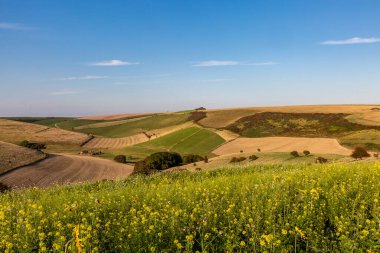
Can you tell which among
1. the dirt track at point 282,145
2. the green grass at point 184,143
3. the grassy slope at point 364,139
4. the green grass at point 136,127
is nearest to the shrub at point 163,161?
the dirt track at point 282,145

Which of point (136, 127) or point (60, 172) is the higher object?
point (136, 127)

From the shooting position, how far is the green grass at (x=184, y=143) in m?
88.8

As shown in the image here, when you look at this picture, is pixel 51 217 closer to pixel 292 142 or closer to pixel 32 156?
pixel 32 156

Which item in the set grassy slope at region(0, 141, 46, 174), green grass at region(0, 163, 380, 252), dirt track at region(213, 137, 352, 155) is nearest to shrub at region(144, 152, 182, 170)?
dirt track at region(213, 137, 352, 155)

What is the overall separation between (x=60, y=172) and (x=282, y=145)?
145 ft

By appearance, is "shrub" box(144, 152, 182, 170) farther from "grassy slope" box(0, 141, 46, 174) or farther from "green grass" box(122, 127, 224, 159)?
"grassy slope" box(0, 141, 46, 174)

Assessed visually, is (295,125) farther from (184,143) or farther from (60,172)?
(60,172)

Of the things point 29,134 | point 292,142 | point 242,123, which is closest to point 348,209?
point 292,142

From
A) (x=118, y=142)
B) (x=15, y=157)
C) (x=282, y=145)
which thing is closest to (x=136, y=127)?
(x=118, y=142)

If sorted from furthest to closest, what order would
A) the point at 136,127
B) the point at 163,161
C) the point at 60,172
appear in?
the point at 136,127 → the point at 163,161 → the point at 60,172

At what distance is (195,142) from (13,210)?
87.5 m

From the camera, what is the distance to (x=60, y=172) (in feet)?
193

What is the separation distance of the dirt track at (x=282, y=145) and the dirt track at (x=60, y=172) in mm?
26059

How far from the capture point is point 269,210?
786 centimetres
